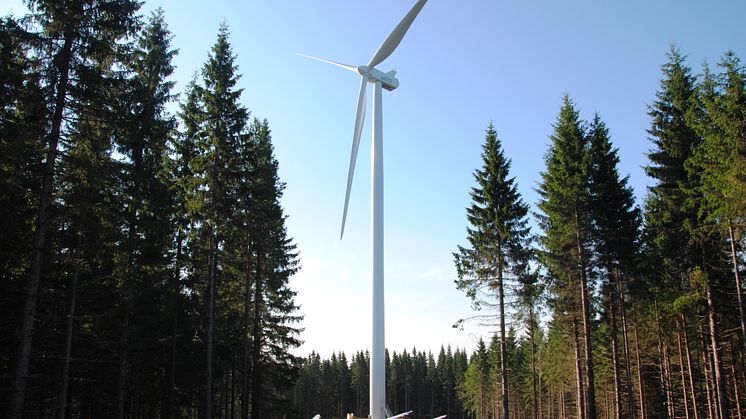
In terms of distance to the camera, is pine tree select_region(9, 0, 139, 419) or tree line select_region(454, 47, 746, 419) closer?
pine tree select_region(9, 0, 139, 419)

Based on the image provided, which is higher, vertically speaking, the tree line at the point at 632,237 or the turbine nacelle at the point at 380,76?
the turbine nacelle at the point at 380,76

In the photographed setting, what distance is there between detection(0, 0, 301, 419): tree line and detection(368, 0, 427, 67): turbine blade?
7.81 m

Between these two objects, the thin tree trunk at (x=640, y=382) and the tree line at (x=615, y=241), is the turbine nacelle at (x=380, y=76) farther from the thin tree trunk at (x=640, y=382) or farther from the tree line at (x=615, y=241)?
the thin tree trunk at (x=640, y=382)

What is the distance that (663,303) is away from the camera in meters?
27.2

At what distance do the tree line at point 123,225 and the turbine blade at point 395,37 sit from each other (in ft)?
25.6

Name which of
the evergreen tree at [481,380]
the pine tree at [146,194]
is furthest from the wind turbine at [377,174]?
the evergreen tree at [481,380]

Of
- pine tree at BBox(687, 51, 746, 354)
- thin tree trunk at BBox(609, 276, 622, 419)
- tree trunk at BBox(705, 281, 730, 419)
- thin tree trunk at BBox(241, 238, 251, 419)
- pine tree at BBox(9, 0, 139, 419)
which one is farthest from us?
thin tree trunk at BBox(241, 238, 251, 419)

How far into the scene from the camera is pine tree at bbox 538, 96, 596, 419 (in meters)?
25.9

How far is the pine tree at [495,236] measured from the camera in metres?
27.5

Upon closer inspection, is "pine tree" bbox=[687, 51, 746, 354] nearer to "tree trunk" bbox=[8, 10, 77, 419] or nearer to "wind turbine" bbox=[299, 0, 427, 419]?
"wind turbine" bbox=[299, 0, 427, 419]

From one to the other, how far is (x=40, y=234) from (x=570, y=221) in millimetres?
23055

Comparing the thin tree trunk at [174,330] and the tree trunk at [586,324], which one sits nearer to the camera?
the tree trunk at [586,324]

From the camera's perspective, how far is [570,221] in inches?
1037

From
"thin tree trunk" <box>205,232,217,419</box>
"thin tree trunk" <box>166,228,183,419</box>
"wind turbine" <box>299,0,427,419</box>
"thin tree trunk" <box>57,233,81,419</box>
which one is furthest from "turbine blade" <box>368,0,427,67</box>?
"thin tree trunk" <box>166,228,183,419</box>
